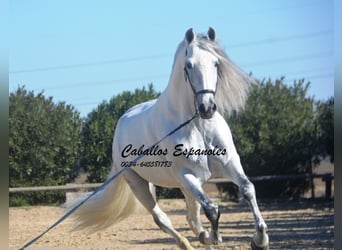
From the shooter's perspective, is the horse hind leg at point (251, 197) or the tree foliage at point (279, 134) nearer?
the horse hind leg at point (251, 197)

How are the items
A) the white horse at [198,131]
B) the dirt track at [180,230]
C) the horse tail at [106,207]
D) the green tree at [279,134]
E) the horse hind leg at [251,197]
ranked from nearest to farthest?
1. the horse hind leg at [251,197]
2. the white horse at [198,131]
3. the horse tail at [106,207]
4. the dirt track at [180,230]
5. the green tree at [279,134]

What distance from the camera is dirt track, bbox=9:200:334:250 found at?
7.19 meters

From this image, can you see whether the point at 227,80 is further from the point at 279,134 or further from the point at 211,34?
the point at 279,134

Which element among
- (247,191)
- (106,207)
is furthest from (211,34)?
(106,207)

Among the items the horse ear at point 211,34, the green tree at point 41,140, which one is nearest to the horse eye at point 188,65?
the horse ear at point 211,34

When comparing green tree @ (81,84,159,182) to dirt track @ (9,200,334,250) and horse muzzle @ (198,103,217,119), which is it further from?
horse muzzle @ (198,103,217,119)

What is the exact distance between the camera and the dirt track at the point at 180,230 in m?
7.19

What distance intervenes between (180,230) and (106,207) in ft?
7.99

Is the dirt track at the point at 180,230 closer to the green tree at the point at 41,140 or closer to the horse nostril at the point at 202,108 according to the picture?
the green tree at the point at 41,140

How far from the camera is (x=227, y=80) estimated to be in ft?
17.9

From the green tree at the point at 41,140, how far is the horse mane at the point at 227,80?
152 inches

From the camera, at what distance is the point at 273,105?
13.7 meters

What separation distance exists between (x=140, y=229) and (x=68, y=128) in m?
1.94

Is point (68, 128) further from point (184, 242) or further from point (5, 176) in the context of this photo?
point (5, 176)
